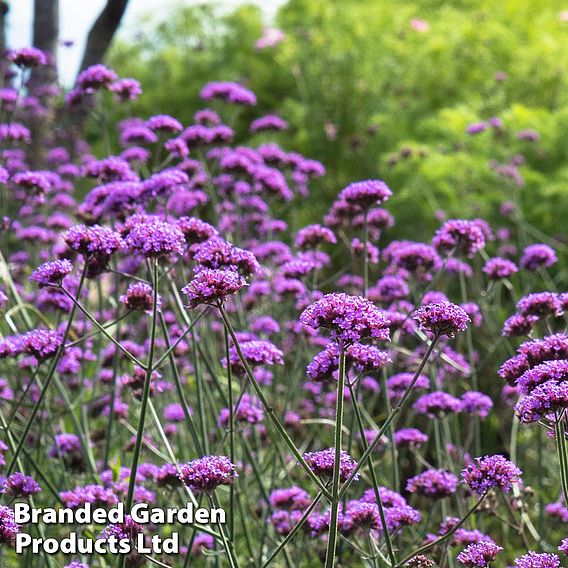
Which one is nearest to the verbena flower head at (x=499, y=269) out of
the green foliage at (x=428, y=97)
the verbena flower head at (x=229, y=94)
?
the verbena flower head at (x=229, y=94)

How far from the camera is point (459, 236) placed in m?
3.22

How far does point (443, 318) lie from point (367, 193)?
4.18 ft

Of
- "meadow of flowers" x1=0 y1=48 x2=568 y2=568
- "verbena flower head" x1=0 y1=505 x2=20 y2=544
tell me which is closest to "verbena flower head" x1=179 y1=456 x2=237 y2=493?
"meadow of flowers" x1=0 y1=48 x2=568 y2=568

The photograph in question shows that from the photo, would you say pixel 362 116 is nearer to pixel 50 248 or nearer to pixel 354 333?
pixel 50 248

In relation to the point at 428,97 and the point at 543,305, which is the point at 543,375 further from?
the point at 428,97

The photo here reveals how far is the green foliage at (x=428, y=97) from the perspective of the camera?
284 inches

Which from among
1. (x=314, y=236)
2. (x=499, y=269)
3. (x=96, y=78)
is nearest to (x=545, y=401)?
(x=499, y=269)

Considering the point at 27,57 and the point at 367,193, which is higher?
the point at 27,57

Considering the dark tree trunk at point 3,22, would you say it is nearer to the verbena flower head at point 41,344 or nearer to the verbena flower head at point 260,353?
the verbena flower head at point 41,344

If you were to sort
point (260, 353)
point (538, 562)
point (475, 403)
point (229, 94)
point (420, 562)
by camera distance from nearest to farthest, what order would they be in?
point (538, 562) < point (420, 562) < point (260, 353) < point (475, 403) < point (229, 94)

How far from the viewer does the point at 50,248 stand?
16.8ft

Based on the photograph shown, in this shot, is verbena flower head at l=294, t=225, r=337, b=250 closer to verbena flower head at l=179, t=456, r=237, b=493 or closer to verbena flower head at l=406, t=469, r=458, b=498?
verbena flower head at l=406, t=469, r=458, b=498

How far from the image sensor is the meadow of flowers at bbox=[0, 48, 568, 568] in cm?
211

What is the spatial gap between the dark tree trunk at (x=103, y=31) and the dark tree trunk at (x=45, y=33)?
0.49 metres
